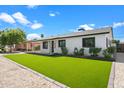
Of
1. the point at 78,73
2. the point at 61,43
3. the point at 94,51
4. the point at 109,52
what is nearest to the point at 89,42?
the point at 94,51

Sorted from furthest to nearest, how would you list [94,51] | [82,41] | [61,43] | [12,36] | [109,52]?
[12,36]
[61,43]
[82,41]
[94,51]
[109,52]

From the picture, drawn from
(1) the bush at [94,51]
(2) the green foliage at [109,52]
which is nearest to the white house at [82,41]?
(1) the bush at [94,51]

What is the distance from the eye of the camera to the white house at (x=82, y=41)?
14.5 metres

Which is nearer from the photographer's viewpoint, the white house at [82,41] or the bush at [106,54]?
the bush at [106,54]

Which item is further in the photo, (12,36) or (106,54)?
(12,36)

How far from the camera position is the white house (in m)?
14.5

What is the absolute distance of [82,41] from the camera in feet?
53.8

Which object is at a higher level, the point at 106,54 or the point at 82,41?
the point at 82,41

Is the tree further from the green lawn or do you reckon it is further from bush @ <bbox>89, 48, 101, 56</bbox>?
the green lawn

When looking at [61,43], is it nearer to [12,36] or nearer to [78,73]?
[78,73]

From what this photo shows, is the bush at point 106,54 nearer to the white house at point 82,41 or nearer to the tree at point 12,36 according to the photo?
the white house at point 82,41

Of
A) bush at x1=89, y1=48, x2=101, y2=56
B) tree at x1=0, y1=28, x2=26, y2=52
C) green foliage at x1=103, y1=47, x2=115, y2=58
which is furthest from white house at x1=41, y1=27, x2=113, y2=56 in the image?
tree at x1=0, y1=28, x2=26, y2=52
